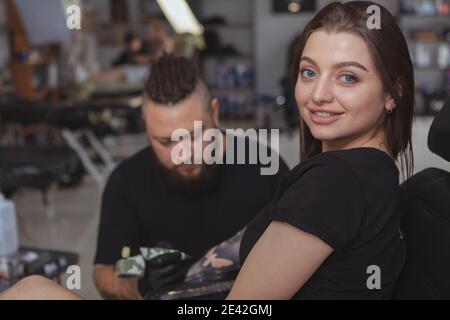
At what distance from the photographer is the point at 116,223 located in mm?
1510

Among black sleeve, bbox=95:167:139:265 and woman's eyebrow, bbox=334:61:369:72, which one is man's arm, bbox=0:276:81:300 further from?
black sleeve, bbox=95:167:139:265

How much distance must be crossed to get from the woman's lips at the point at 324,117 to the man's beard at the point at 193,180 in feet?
2.07


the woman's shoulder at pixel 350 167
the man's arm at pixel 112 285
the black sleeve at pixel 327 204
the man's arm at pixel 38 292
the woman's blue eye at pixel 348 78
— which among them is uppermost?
Result: the woman's blue eye at pixel 348 78

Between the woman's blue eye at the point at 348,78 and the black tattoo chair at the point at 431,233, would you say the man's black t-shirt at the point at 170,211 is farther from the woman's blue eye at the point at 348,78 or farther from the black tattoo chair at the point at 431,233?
the woman's blue eye at the point at 348,78

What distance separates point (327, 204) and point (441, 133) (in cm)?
35

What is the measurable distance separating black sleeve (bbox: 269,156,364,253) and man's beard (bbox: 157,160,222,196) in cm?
71

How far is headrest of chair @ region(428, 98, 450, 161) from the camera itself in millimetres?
974

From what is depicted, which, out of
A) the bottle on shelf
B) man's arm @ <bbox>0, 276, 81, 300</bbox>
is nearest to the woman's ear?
man's arm @ <bbox>0, 276, 81, 300</bbox>

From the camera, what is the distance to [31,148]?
131 inches

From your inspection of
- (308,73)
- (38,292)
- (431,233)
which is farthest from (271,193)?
(38,292)

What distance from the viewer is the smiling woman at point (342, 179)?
756 mm

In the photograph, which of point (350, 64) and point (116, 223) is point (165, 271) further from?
point (350, 64)

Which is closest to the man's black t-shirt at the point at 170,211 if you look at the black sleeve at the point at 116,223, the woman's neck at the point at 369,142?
the black sleeve at the point at 116,223

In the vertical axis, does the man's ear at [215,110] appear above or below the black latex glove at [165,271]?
above
